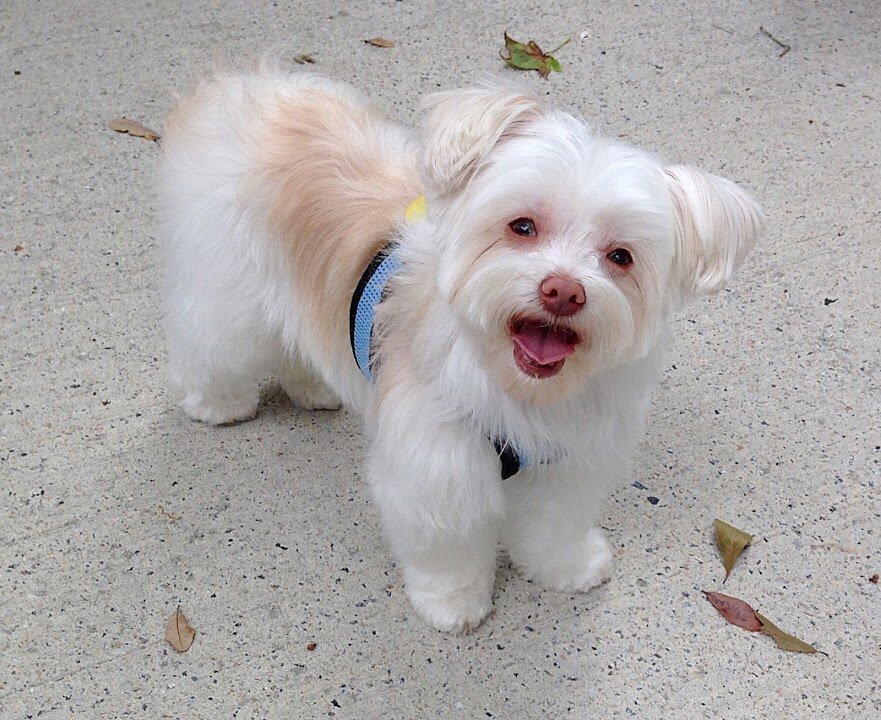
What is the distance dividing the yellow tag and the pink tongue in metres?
0.46

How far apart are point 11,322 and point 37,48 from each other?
1746 mm

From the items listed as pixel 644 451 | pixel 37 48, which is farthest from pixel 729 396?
pixel 37 48

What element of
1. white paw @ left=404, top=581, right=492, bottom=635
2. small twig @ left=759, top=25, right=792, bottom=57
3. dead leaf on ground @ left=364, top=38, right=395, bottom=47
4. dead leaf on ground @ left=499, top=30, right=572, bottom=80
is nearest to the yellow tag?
white paw @ left=404, top=581, right=492, bottom=635

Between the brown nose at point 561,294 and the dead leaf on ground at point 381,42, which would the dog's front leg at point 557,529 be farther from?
the dead leaf on ground at point 381,42

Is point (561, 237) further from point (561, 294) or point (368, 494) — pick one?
point (368, 494)

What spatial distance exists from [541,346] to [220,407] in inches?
57.8

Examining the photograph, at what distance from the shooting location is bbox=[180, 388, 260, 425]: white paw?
3027 mm

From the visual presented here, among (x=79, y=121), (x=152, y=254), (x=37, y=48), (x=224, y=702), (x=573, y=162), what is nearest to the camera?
(x=573, y=162)

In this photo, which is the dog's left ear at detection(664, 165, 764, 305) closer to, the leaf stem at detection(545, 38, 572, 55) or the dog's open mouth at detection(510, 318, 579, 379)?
the dog's open mouth at detection(510, 318, 579, 379)

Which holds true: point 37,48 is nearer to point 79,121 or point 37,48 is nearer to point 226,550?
point 79,121

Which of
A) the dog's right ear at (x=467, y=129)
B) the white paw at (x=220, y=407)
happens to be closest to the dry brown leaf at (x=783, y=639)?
the dog's right ear at (x=467, y=129)

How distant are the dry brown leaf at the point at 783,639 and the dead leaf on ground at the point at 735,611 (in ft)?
0.05

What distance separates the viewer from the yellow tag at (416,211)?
2230 millimetres

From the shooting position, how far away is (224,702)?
98.0 inches
